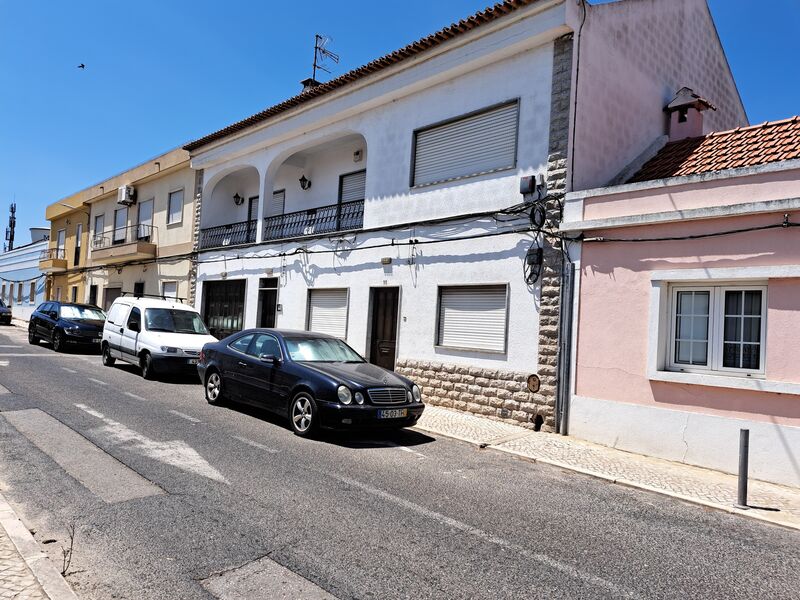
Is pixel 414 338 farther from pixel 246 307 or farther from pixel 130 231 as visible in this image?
pixel 130 231

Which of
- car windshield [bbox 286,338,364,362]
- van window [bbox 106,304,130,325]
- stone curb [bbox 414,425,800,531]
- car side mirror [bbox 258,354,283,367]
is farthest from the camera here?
van window [bbox 106,304,130,325]

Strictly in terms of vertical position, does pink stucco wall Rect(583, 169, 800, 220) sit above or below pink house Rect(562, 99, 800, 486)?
above

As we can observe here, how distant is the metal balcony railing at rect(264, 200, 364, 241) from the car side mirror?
558 centimetres

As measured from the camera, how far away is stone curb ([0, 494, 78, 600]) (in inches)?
Result: 129

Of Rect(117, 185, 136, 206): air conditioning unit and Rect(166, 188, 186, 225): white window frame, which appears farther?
Rect(117, 185, 136, 206): air conditioning unit

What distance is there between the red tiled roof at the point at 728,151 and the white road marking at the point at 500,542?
6652 mm

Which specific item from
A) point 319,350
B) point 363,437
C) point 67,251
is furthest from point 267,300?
point 67,251

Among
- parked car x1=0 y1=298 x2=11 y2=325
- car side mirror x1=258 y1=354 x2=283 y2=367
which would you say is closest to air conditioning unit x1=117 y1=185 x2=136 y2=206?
parked car x1=0 y1=298 x2=11 y2=325

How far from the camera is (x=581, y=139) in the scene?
391 inches

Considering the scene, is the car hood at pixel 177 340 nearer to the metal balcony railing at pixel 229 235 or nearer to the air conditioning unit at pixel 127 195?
the metal balcony railing at pixel 229 235

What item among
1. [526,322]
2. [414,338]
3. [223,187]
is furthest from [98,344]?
[526,322]

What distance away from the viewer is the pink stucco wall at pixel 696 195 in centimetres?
740

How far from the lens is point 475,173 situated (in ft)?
36.5

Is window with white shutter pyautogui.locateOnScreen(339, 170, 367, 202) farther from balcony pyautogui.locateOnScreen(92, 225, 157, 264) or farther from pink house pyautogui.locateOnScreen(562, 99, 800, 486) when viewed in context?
balcony pyautogui.locateOnScreen(92, 225, 157, 264)
